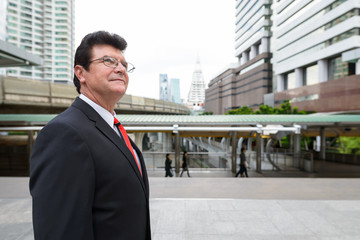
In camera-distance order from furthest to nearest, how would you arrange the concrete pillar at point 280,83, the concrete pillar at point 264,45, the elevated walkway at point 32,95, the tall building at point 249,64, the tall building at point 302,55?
1. the concrete pillar at point 264,45
2. the tall building at point 249,64
3. the concrete pillar at point 280,83
4. the tall building at point 302,55
5. the elevated walkway at point 32,95

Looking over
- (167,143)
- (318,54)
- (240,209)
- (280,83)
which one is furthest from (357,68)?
(240,209)

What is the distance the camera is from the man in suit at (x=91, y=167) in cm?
128

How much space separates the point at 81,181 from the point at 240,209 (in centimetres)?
619

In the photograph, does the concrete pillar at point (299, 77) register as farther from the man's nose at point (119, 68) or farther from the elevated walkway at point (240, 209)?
the man's nose at point (119, 68)

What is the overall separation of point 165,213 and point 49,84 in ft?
69.9

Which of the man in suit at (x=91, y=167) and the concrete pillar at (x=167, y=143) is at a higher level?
the man in suit at (x=91, y=167)

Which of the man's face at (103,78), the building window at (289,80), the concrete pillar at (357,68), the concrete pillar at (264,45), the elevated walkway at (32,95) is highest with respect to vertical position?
the concrete pillar at (264,45)

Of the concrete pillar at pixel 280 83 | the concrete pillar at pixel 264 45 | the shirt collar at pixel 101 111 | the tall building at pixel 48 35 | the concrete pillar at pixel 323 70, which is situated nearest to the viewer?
the shirt collar at pixel 101 111

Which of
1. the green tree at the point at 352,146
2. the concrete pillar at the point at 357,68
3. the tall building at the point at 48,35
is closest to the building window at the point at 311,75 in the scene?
the concrete pillar at the point at 357,68

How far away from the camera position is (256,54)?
7612cm

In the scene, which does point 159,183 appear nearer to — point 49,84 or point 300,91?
point 49,84

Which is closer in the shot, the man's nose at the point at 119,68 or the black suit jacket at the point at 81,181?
the black suit jacket at the point at 81,181

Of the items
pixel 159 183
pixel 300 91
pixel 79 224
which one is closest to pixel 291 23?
pixel 300 91

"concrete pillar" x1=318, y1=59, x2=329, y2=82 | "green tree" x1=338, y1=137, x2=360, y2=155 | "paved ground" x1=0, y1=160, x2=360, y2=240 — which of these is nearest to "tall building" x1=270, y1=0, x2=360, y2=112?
"concrete pillar" x1=318, y1=59, x2=329, y2=82
